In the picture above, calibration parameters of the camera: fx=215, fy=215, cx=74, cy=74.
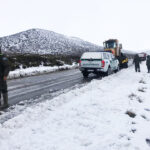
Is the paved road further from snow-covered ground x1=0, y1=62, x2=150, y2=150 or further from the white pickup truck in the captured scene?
snow-covered ground x1=0, y1=62, x2=150, y2=150

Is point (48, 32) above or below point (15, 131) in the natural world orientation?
above

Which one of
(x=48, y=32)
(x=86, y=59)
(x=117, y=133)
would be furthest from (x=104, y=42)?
(x=48, y=32)

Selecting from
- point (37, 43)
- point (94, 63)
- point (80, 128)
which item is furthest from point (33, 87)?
point (37, 43)

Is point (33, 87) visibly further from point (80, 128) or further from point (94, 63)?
point (80, 128)

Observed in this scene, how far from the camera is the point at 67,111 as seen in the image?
636 cm

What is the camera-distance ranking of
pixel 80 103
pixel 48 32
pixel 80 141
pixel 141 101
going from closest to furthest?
pixel 80 141
pixel 80 103
pixel 141 101
pixel 48 32

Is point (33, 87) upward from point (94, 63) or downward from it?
downward

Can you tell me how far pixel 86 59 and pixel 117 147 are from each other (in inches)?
495

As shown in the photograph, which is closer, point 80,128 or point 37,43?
point 80,128

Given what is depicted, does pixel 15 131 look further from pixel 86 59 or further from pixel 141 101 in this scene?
pixel 86 59

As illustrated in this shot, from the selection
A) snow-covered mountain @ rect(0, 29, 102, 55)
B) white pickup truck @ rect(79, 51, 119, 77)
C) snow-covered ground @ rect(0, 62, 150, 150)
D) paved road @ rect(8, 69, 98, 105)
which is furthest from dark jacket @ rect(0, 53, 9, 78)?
snow-covered mountain @ rect(0, 29, 102, 55)

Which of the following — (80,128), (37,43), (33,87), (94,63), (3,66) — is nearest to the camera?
(80,128)

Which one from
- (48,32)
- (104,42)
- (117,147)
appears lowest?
(117,147)

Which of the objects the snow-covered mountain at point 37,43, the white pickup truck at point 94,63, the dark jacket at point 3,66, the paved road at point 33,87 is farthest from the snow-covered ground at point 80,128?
the snow-covered mountain at point 37,43
